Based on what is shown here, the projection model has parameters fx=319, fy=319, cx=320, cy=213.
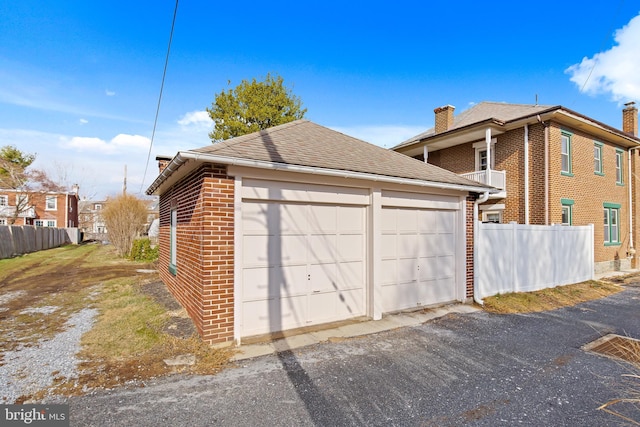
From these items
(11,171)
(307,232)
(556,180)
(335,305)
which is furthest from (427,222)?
(11,171)

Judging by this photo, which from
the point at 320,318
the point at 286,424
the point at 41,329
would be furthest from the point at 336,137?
the point at 41,329

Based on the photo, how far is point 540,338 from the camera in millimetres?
5801

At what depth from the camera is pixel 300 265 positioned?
5.79 meters

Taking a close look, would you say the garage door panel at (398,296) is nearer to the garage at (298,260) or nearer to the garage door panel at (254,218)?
the garage at (298,260)

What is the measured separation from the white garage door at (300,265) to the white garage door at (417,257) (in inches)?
25.6

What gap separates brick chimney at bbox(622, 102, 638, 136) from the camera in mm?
16766

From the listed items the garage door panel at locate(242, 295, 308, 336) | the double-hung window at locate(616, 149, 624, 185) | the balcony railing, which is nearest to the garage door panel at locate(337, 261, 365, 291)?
the garage door panel at locate(242, 295, 308, 336)

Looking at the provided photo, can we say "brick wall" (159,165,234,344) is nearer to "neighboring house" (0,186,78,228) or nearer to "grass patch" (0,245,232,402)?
"grass patch" (0,245,232,402)

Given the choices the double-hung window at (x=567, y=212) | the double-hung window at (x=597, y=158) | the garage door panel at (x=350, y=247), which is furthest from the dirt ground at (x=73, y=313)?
the double-hung window at (x=597, y=158)

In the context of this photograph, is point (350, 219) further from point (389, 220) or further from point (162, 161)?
point (162, 161)

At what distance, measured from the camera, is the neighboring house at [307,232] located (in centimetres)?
502

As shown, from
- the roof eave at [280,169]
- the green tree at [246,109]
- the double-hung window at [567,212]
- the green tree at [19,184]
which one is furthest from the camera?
the green tree at [19,184]

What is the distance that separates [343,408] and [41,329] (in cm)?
578

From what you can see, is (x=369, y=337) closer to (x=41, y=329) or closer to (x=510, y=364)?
(x=510, y=364)
